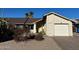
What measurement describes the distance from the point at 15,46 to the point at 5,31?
3916mm

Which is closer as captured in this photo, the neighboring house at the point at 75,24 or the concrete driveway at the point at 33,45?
the concrete driveway at the point at 33,45

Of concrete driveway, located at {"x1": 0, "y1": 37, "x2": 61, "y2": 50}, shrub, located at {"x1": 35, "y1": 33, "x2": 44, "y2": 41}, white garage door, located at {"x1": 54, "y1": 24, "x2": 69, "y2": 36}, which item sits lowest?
concrete driveway, located at {"x1": 0, "y1": 37, "x2": 61, "y2": 50}

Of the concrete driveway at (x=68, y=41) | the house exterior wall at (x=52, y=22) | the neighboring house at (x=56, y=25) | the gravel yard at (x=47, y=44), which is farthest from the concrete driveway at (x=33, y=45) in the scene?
the house exterior wall at (x=52, y=22)

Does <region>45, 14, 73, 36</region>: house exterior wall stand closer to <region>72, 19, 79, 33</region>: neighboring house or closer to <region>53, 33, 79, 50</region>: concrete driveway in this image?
<region>72, 19, 79, 33</region>: neighboring house

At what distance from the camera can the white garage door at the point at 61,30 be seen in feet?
67.7

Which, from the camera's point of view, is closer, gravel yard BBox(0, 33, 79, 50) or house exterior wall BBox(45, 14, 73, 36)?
gravel yard BBox(0, 33, 79, 50)

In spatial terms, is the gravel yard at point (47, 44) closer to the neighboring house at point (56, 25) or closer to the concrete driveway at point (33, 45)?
the concrete driveway at point (33, 45)

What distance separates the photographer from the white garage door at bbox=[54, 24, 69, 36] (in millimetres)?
20641

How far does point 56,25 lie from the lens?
71.2ft

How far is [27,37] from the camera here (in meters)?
19.4

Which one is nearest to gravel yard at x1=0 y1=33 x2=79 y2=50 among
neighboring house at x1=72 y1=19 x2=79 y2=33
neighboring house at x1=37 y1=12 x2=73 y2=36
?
neighboring house at x1=72 y1=19 x2=79 y2=33
